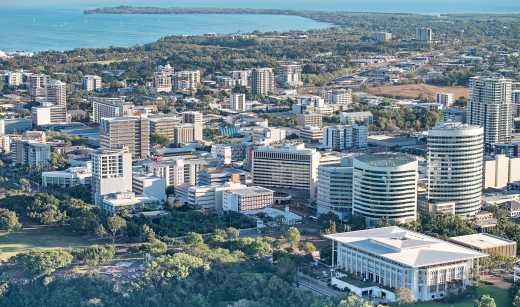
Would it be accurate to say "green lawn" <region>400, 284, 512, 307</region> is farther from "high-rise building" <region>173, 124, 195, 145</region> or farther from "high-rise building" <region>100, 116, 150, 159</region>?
"high-rise building" <region>173, 124, 195, 145</region>

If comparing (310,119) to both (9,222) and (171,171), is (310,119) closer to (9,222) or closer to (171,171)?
(171,171)

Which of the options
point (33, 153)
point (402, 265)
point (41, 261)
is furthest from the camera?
point (33, 153)

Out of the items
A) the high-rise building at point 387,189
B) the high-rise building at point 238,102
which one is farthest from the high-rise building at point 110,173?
the high-rise building at point 238,102

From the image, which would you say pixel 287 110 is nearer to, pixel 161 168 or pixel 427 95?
pixel 427 95

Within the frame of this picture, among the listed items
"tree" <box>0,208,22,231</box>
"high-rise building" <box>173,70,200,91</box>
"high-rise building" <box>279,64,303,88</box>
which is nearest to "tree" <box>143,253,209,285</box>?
"tree" <box>0,208,22,231</box>

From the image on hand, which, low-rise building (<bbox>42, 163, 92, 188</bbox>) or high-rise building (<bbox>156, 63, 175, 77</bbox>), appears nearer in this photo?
low-rise building (<bbox>42, 163, 92, 188</bbox>)

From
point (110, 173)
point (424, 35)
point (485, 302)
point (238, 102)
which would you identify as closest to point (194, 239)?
point (110, 173)
